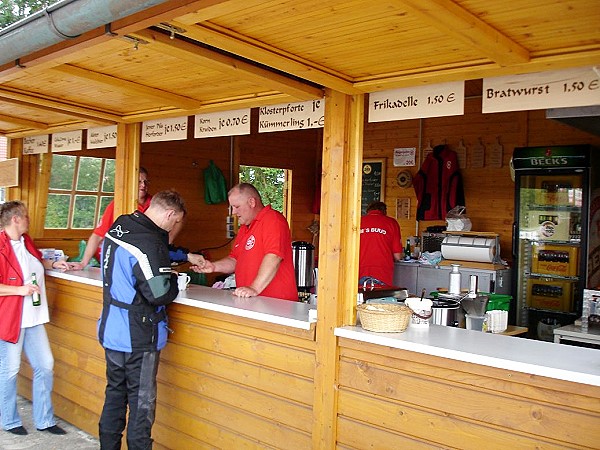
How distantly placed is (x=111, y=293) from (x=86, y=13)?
183 centimetres

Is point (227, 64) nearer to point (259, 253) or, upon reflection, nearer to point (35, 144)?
point (259, 253)

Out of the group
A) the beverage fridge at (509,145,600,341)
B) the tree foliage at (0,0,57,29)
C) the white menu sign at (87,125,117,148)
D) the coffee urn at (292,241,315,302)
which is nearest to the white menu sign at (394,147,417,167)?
the beverage fridge at (509,145,600,341)

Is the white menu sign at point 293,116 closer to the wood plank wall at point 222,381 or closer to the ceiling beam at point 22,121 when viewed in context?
the wood plank wall at point 222,381

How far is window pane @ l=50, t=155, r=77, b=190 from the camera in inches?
274

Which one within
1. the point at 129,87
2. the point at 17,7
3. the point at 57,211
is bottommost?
Result: the point at 57,211

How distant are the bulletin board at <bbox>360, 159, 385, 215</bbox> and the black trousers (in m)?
5.91

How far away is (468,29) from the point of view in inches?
91.4

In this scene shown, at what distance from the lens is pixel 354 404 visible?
3.24m

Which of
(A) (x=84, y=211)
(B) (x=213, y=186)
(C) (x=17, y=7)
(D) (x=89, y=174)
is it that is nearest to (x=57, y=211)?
(A) (x=84, y=211)

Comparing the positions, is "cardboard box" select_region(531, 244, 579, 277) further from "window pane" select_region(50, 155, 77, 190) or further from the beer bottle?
"window pane" select_region(50, 155, 77, 190)

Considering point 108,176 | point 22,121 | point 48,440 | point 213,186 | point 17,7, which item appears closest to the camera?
point 48,440

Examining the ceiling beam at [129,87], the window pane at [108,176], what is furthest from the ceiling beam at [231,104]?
the window pane at [108,176]

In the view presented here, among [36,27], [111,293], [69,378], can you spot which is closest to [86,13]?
[36,27]

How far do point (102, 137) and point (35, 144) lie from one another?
1341mm
